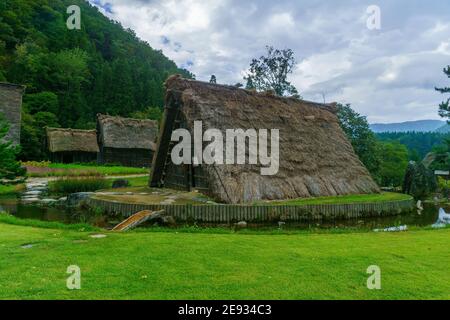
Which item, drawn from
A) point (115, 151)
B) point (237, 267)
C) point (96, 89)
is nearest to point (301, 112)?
point (237, 267)

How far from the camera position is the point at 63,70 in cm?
4812

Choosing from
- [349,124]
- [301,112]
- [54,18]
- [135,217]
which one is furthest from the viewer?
[54,18]

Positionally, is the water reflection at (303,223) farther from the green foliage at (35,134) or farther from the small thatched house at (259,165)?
the green foliage at (35,134)

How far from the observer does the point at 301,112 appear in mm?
19172

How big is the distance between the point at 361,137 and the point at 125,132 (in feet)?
86.3

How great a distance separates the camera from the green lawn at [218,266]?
13.0ft

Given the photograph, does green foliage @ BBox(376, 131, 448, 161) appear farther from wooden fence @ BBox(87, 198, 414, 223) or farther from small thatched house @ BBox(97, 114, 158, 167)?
wooden fence @ BBox(87, 198, 414, 223)

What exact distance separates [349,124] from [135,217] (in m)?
18.6

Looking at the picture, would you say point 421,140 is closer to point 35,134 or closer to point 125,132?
point 125,132

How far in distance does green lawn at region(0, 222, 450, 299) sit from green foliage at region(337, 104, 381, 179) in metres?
17.9
